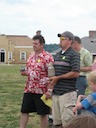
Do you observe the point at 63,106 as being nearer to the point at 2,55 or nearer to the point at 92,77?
the point at 92,77

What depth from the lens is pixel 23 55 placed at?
89.8 m

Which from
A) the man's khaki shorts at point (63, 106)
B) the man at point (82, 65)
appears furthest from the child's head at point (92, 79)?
the man at point (82, 65)

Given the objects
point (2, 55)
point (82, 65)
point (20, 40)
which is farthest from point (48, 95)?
point (2, 55)

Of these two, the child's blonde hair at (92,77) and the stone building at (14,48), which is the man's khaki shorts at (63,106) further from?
A: the stone building at (14,48)

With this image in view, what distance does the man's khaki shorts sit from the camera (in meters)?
5.83

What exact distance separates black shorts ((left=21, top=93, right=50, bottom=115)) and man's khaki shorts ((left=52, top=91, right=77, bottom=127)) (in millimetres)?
609

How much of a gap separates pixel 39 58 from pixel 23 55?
83.1 m

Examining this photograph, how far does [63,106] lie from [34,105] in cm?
110

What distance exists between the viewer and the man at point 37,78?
6.77 m

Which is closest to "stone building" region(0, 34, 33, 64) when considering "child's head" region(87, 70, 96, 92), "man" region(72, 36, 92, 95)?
"man" region(72, 36, 92, 95)

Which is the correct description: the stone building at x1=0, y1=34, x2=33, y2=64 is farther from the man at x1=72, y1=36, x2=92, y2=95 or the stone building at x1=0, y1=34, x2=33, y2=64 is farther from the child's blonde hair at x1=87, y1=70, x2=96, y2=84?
the child's blonde hair at x1=87, y1=70, x2=96, y2=84

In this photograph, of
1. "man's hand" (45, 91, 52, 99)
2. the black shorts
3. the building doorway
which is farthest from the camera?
the building doorway

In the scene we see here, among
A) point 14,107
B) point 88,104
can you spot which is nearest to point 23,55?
point 14,107

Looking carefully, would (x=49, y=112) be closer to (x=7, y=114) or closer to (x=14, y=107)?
(x=7, y=114)
